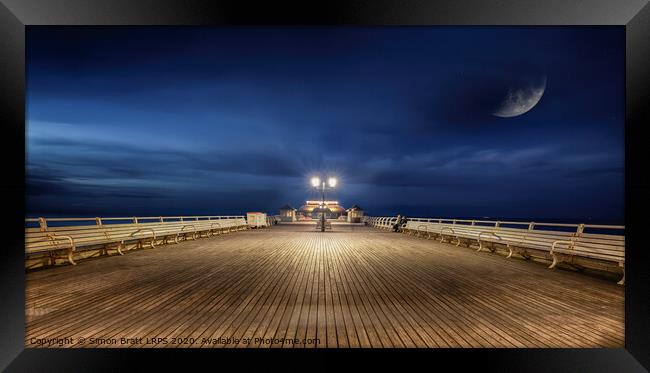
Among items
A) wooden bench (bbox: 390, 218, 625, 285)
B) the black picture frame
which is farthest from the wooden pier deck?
wooden bench (bbox: 390, 218, 625, 285)

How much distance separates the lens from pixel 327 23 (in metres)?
3.71

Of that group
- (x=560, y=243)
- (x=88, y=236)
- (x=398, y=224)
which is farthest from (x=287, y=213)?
(x=560, y=243)

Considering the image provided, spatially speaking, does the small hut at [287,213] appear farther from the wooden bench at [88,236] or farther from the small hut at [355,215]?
the wooden bench at [88,236]

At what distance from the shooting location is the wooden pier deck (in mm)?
3670

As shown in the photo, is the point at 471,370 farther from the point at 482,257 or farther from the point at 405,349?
the point at 482,257

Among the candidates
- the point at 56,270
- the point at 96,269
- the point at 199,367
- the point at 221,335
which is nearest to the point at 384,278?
the point at 221,335

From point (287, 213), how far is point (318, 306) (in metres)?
38.5

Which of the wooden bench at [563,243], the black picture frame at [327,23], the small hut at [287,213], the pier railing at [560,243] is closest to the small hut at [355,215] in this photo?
the small hut at [287,213]

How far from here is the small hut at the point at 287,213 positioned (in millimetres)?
40469

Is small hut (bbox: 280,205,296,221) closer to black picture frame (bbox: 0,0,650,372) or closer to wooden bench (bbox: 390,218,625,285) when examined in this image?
wooden bench (bbox: 390,218,625,285)

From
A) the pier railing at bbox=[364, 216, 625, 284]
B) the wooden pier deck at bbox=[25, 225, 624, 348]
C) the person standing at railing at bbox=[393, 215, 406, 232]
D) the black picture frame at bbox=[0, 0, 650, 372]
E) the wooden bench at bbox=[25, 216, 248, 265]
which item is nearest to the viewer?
the black picture frame at bbox=[0, 0, 650, 372]

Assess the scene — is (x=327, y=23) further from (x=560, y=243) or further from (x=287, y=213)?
(x=287, y=213)

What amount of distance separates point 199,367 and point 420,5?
182 inches

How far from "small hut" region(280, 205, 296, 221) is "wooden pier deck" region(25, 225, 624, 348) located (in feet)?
107
